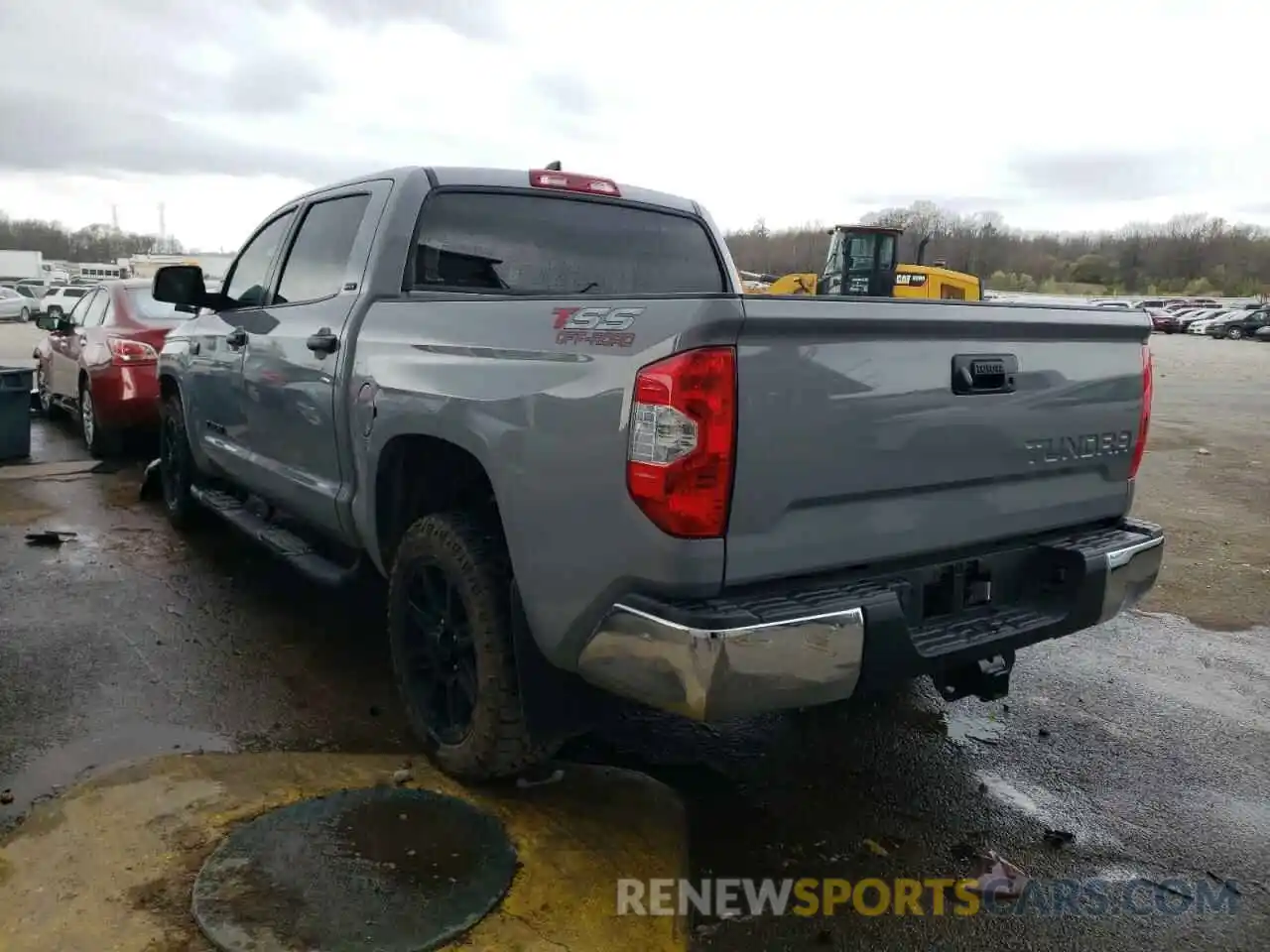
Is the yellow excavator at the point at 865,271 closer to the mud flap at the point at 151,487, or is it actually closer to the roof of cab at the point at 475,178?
the mud flap at the point at 151,487

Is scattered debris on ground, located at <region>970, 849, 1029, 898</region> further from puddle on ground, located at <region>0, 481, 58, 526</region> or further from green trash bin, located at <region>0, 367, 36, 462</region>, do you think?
green trash bin, located at <region>0, 367, 36, 462</region>

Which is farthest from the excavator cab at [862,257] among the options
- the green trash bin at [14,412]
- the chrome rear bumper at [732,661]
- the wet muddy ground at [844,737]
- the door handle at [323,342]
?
the chrome rear bumper at [732,661]

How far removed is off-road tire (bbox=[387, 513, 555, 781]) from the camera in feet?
9.54

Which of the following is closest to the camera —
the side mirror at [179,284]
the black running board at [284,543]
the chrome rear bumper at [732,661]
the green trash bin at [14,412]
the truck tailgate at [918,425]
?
the chrome rear bumper at [732,661]

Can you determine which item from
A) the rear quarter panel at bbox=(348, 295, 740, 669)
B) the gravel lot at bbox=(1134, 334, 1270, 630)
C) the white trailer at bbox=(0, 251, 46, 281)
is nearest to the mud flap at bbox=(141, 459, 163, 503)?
the rear quarter panel at bbox=(348, 295, 740, 669)

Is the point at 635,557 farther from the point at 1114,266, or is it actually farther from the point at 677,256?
the point at 1114,266

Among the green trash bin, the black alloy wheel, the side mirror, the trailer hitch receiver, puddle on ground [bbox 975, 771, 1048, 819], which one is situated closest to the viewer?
the trailer hitch receiver

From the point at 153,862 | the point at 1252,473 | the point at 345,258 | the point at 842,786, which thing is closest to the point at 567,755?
the point at 842,786

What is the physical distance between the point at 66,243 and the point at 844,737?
11370 cm

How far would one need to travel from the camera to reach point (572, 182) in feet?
14.1

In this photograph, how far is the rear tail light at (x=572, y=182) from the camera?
4.21 metres

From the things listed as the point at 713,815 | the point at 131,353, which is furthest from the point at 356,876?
the point at 131,353

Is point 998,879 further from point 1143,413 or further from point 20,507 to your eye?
point 20,507

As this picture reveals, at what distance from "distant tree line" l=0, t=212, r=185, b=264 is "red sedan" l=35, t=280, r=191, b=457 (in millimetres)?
96076
